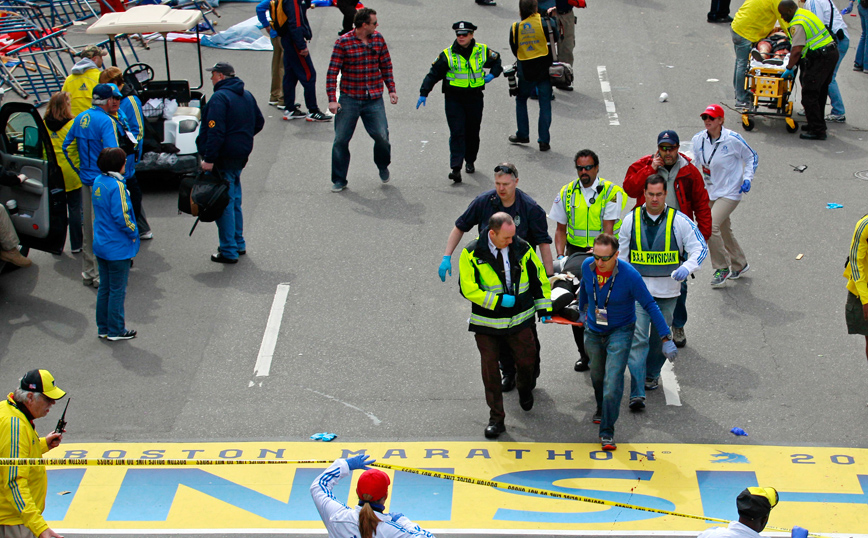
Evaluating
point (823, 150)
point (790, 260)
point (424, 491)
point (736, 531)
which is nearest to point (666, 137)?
point (790, 260)

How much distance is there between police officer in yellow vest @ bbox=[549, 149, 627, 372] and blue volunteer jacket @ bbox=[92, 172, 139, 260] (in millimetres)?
3871

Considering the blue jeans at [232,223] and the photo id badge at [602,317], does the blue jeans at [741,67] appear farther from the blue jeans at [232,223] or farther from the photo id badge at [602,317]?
the photo id badge at [602,317]

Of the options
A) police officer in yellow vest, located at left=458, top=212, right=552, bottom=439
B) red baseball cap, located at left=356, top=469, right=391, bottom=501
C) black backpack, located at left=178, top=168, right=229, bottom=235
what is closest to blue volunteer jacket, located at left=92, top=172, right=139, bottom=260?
black backpack, located at left=178, top=168, right=229, bottom=235

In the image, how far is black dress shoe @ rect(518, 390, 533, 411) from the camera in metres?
7.64

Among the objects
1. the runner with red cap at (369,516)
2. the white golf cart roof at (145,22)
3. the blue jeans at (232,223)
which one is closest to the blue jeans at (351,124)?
the blue jeans at (232,223)

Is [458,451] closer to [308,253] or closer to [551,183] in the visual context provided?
[308,253]

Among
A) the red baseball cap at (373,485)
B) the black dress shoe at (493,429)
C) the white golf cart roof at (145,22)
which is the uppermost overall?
the white golf cart roof at (145,22)

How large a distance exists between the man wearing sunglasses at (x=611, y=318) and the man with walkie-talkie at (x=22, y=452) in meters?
3.84

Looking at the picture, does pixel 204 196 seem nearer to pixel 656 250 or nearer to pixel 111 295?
pixel 111 295

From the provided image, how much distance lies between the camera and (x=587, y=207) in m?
7.99

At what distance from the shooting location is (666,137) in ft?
26.4

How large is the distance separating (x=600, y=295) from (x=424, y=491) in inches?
78.0

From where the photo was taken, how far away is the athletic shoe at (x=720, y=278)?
9508 millimetres

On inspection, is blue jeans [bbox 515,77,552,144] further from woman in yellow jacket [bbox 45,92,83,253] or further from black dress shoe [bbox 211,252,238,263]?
woman in yellow jacket [bbox 45,92,83,253]
